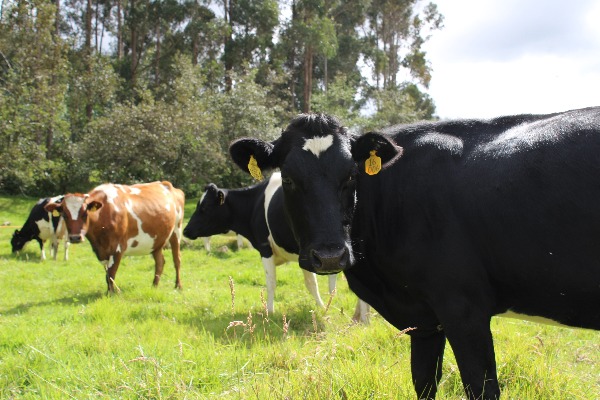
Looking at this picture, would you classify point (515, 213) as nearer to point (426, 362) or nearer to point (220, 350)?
point (426, 362)

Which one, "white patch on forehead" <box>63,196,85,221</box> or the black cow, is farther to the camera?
"white patch on forehead" <box>63,196,85,221</box>

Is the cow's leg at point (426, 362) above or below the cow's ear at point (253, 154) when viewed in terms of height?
below

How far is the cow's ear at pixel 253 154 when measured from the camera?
134 inches

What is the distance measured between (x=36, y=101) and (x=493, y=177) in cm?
2171

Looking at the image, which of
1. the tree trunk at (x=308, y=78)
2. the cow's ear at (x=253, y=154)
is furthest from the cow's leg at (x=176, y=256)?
the tree trunk at (x=308, y=78)

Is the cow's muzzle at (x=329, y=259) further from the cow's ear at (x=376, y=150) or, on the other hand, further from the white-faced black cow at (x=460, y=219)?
the cow's ear at (x=376, y=150)

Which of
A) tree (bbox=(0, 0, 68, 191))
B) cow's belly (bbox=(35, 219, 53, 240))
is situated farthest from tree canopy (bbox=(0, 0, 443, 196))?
cow's belly (bbox=(35, 219, 53, 240))

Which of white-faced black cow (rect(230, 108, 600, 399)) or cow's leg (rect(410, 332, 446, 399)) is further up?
white-faced black cow (rect(230, 108, 600, 399))

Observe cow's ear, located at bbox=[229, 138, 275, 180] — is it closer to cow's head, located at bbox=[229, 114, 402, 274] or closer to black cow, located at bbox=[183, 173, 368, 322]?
cow's head, located at bbox=[229, 114, 402, 274]

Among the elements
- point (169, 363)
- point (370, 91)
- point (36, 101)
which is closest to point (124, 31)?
point (36, 101)

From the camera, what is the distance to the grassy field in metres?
3.52

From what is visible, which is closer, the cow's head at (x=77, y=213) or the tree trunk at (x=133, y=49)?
the cow's head at (x=77, y=213)

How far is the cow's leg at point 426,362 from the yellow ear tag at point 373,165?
3.87 ft

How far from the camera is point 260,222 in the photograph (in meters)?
8.77
